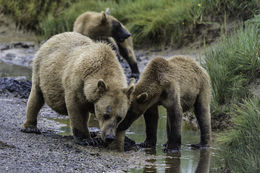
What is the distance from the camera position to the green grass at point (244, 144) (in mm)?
5656

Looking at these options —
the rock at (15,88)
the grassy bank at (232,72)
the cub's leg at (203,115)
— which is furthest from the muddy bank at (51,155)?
the rock at (15,88)

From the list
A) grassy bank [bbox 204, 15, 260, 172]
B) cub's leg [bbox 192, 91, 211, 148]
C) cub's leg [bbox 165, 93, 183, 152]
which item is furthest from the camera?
grassy bank [bbox 204, 15, 260, 172]

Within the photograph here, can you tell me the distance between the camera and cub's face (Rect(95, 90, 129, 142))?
260 inches

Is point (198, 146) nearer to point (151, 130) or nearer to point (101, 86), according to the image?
point (151, 130)

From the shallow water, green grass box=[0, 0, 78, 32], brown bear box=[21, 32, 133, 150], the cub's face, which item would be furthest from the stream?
green grass box=[0, 0, 78, 32]

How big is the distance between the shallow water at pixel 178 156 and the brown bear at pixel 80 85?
690mm

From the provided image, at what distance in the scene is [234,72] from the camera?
374 inches

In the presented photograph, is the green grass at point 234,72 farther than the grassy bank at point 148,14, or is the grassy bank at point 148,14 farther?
the grassy bank at point 148,14

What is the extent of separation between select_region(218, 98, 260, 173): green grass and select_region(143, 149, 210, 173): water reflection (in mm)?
317

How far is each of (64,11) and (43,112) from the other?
910 cm

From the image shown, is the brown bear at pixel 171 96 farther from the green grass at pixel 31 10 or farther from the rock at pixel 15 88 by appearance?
the green grass at pixel 31 10

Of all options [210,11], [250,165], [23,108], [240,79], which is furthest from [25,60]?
[250,165]

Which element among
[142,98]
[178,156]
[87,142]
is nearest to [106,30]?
[142,98]

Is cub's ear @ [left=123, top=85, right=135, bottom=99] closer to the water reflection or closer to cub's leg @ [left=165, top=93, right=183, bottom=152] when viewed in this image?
the water reflection
